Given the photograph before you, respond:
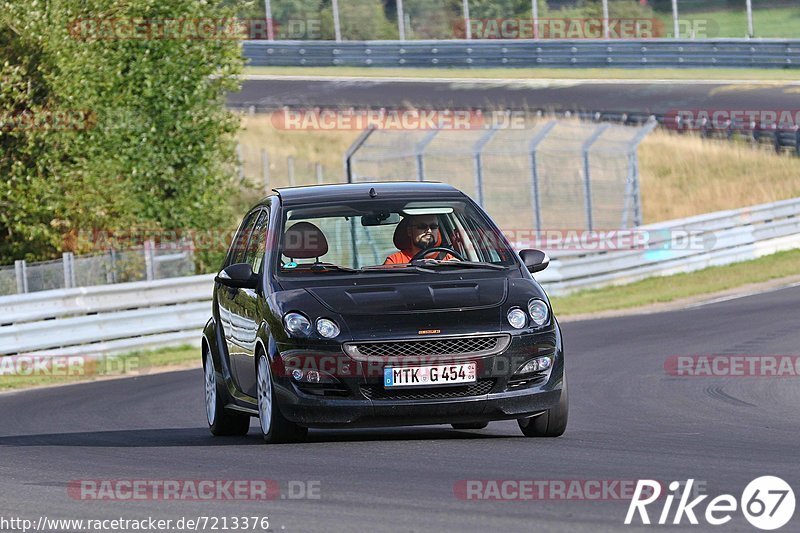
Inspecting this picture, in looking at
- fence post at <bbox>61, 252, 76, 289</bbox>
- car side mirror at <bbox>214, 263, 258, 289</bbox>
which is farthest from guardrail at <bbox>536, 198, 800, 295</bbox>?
car side mirror at <bbox>214, 263, 258, 289</bbox>

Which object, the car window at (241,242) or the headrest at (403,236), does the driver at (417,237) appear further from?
the car window at (241,242)

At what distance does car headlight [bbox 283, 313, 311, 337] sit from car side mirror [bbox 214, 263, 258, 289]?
2.55 ft

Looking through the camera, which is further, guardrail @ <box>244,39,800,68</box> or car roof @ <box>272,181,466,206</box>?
guardrail @ <box>244,39,800,68</box>

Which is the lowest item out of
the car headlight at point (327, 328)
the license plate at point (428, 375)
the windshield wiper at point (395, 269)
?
the license plate at point (428, 375)

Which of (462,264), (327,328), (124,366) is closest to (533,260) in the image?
(462,264)

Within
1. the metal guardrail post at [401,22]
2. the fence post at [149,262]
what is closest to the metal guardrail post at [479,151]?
the fence post at [149,262]

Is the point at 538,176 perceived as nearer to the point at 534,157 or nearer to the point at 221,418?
the point at 534,157

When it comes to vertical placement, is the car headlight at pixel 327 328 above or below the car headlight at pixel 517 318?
above

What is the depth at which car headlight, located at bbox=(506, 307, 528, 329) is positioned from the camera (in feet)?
29.1

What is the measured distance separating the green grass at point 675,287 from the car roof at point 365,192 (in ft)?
42.5

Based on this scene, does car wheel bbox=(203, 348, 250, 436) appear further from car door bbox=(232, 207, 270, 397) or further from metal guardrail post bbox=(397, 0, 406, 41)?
metal guardrail post bbox=(397, 0, 406, 41)

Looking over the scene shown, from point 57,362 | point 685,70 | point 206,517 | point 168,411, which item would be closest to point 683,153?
point 685,70

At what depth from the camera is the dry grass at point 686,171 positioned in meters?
38.3

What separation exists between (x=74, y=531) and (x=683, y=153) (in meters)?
36.4
